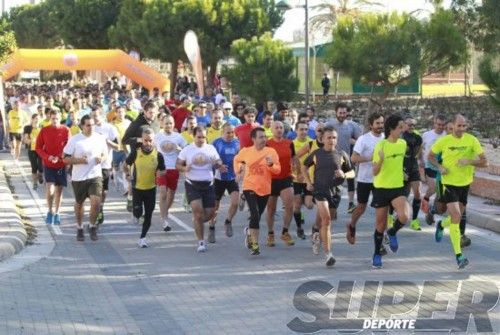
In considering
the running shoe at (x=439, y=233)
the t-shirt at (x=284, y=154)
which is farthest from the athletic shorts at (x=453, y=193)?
the t-shirt at (x=284, y=154)

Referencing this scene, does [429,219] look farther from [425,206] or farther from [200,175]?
[200,175]

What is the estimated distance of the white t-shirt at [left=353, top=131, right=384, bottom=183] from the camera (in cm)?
1253

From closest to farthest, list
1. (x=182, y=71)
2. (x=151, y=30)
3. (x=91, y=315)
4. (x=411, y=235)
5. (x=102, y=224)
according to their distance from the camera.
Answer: (x=91, y=315) < (x=411, y=235) < (x=102, y=224) < (x=151, y=30) < (x=182, y=71)

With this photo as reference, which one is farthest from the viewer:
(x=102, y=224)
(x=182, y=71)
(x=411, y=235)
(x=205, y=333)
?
(x=182, y=71)

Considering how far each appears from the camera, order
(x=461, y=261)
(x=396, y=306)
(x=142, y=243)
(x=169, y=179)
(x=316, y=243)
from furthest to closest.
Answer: (x=169, y=179)
(x=142, y=243)
(x=316, y=243)
(x=461, y=261)
(x=396, y=306)

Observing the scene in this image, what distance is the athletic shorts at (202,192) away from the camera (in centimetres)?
1282

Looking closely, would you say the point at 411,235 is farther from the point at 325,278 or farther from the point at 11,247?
the point at 11,247

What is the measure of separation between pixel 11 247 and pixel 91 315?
11.6ft

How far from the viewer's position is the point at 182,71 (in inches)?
2849

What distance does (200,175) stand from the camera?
1286 centimetres

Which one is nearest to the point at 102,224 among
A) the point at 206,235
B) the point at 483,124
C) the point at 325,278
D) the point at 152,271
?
the point at 206,235

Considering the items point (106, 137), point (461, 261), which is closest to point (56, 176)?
point (106, 137)

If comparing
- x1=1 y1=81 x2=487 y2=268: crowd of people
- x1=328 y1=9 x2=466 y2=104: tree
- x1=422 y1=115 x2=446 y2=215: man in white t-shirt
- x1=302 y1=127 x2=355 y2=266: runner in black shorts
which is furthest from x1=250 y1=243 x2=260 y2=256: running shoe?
x1=328 y1=9 x2=466 y2=104: tree

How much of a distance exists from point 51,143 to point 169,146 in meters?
1.81
